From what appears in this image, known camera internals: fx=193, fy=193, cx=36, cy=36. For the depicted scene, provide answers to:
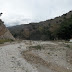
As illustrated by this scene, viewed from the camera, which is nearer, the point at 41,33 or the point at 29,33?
the point at 41,33

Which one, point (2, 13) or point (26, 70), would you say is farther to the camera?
point (2, 13)

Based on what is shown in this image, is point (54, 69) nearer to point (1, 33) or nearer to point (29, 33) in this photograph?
point (1, 33)

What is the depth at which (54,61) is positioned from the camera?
78.2ft

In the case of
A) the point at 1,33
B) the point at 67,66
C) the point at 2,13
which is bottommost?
the point at 67,66

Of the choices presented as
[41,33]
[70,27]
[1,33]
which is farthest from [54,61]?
[41,33]

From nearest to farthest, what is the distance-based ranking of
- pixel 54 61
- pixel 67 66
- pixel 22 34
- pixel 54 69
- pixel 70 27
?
1. pixel 54 69
2. pixel 67 66
3. pixel 54 61
4. pixel 70 27
5. pixel 22 34

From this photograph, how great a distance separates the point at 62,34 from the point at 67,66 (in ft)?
198

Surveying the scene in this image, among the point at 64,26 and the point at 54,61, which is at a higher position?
the point at 64,26

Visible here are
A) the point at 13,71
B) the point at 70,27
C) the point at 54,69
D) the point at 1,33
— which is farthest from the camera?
the point at 70,27

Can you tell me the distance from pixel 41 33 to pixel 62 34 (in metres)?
39.5

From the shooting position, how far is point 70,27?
78.2 metres

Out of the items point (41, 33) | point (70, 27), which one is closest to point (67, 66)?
point (70, 27)

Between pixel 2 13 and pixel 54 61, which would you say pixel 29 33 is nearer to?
pixel 2 13

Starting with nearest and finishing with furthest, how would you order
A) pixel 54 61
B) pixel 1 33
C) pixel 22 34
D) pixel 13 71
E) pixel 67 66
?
pixel 13 71
pixel 67 66
pixel 54 61
pixel 1 33
pixel 22 34
